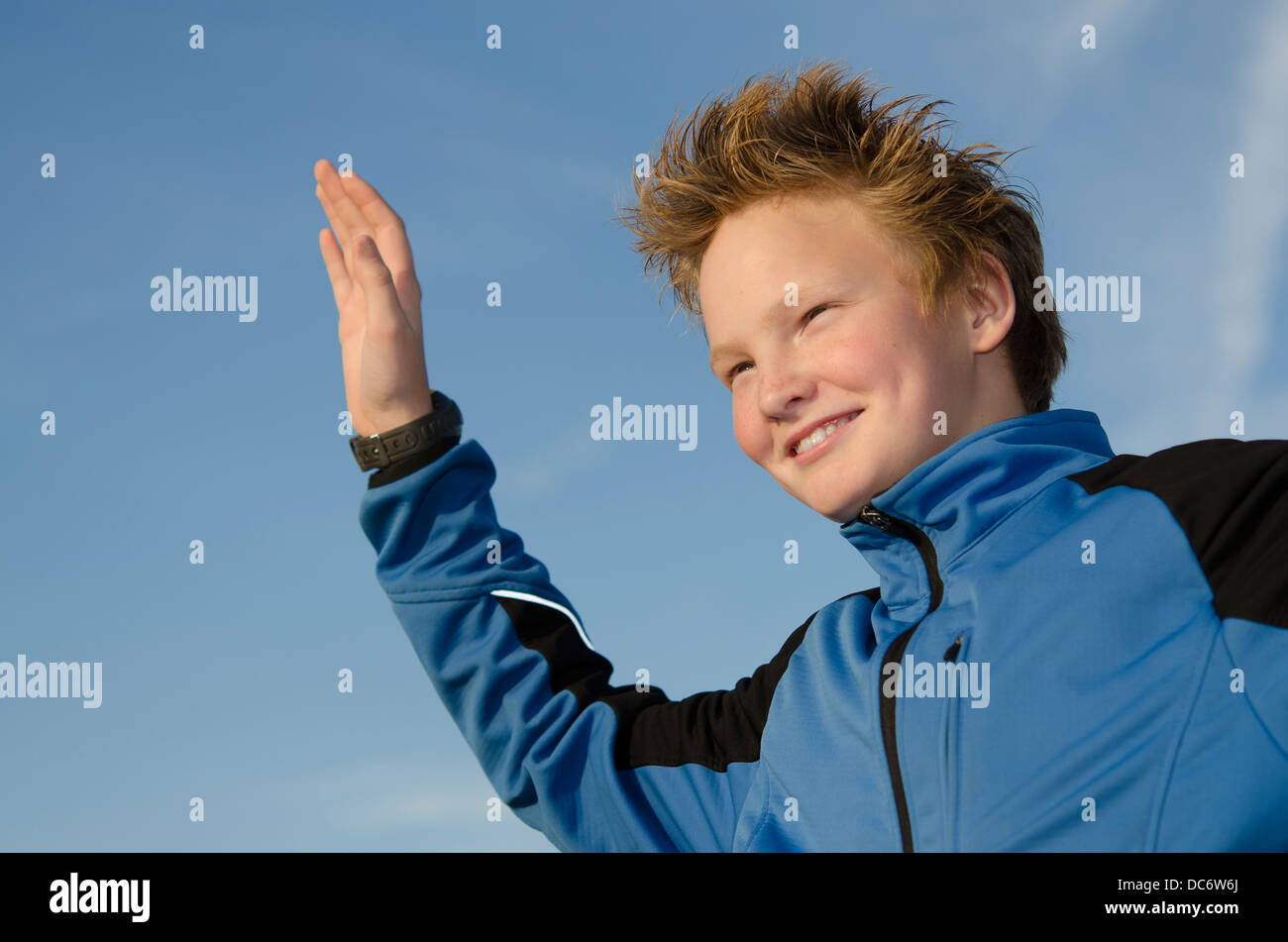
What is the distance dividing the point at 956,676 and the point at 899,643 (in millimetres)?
182

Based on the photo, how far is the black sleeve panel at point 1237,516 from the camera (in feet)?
5.25

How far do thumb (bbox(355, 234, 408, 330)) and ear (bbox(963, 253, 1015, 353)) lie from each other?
4.19 feet

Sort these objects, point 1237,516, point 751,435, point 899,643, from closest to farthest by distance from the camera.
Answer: point 1237,516, point 899,643, point 751,435

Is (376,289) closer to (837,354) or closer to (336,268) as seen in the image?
(336,268)

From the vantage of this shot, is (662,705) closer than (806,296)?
No

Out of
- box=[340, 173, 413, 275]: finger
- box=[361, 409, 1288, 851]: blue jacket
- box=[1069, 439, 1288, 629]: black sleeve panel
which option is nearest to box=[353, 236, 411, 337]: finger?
box=[340, 173, 413, 275]: finger

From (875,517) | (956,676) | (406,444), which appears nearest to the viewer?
(956,676)

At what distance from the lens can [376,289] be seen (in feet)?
8.02

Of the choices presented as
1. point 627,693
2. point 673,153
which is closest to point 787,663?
point 627,693

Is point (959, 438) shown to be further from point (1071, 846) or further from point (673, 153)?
point (673, 153)

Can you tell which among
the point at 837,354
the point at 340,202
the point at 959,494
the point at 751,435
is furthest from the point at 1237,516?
the point at 340,202

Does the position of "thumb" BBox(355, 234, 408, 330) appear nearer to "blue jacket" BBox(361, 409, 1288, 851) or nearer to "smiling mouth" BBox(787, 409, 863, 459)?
"blue jacket" BBox(361, 409, 1288, 851)

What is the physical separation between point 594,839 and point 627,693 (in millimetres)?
369
